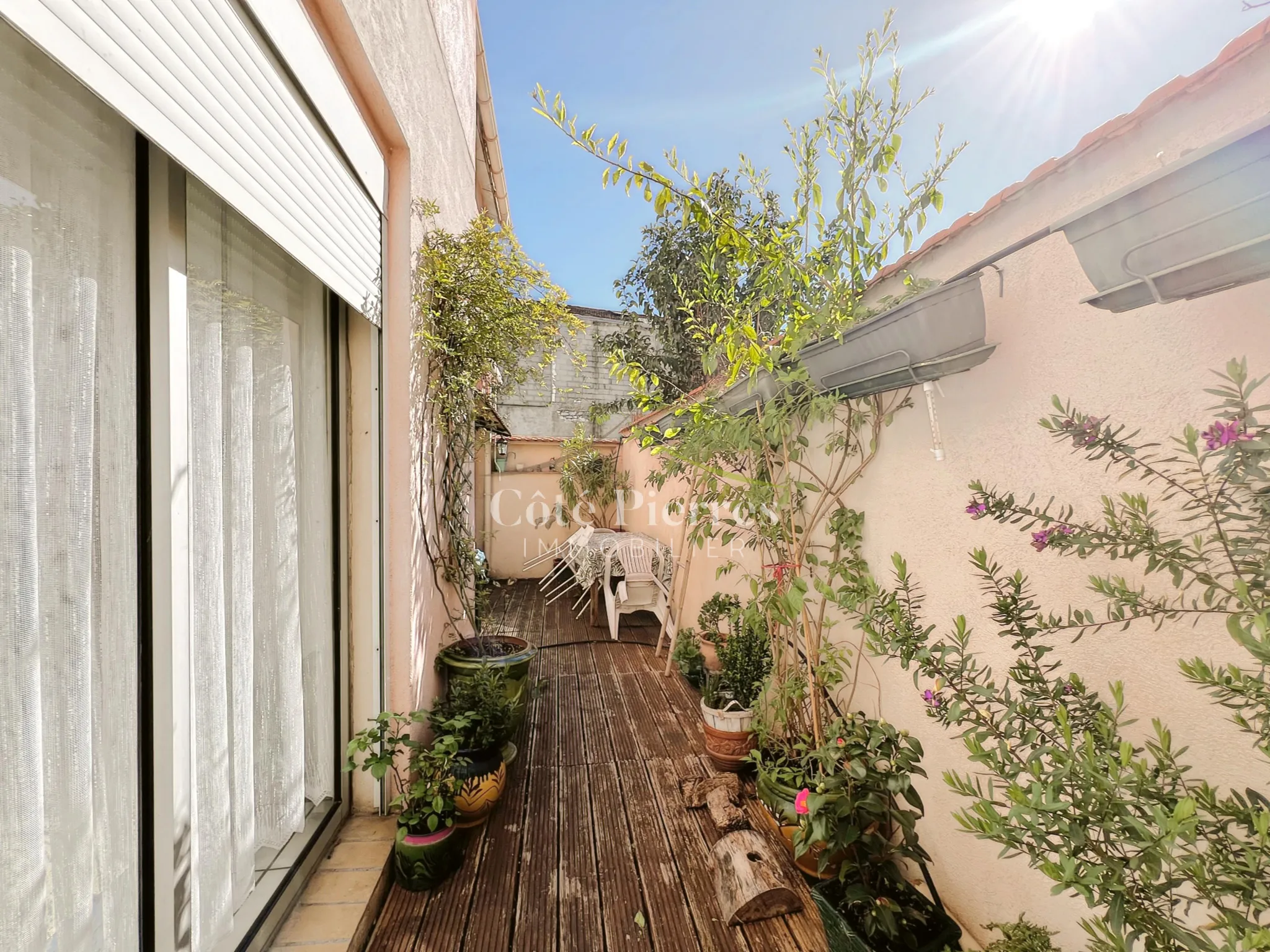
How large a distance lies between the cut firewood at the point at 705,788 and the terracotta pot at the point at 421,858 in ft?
3.58

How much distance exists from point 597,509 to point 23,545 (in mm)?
7055

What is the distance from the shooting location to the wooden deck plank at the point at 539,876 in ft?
5.87

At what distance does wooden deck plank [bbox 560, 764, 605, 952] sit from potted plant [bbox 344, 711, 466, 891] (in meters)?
0.44

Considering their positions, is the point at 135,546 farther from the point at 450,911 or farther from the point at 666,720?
the point at 666,720

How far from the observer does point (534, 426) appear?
38.3 feet

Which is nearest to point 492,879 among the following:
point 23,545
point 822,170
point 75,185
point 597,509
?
point 23,545

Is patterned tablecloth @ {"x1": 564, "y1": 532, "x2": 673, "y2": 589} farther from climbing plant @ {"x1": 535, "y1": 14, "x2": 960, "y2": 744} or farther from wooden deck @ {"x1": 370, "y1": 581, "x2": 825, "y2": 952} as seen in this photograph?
climbing plant @ {"x1": 535, "y1": 14, "x2": 960, "y2": 744}

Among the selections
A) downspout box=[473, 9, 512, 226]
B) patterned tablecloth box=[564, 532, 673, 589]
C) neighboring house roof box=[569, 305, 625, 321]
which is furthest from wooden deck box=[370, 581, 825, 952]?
neighboring house roof box=[569, 305, 625, 321]

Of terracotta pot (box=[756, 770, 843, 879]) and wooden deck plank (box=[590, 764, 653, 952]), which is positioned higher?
terracotta pot (box=[756, 770, 843, 879])

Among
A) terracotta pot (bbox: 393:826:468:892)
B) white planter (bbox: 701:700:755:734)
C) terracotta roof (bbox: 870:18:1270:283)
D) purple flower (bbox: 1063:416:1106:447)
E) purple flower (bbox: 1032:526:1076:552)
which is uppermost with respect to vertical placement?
terracotta roof (bbox: 870:18:1270:283)

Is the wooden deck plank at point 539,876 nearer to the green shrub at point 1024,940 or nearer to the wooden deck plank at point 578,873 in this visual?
the wooden deck plank at point 578,873

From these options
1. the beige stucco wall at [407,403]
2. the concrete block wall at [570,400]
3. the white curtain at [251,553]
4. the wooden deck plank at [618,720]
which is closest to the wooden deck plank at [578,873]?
the wooden deck plank at [618,720]

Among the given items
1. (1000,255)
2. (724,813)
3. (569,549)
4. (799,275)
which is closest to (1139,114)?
(1000,255)

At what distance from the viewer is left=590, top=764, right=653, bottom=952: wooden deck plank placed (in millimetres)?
1788
